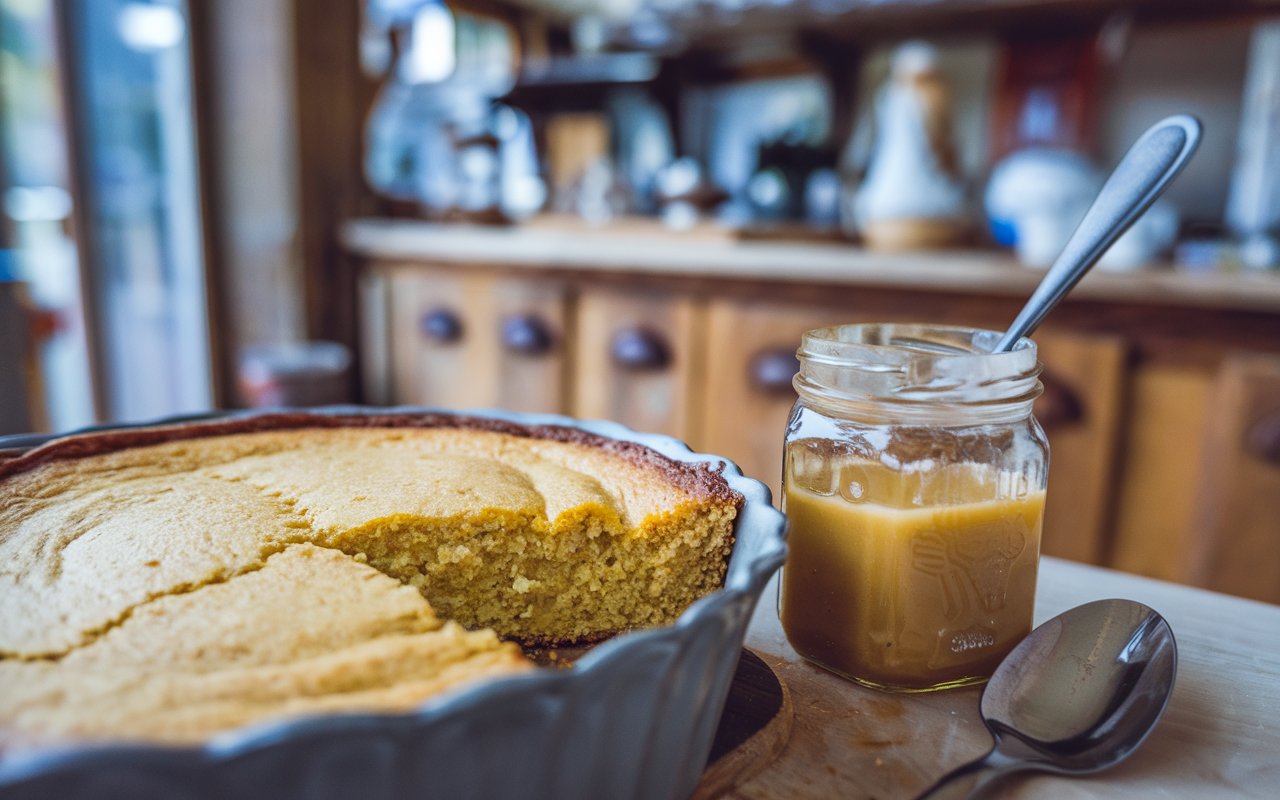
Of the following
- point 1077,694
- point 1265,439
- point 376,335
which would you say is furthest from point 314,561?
point 376,335

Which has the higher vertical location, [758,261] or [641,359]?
[758,261]

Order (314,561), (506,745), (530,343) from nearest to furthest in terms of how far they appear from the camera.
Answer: (506,745)
(314,561)
(530,343)

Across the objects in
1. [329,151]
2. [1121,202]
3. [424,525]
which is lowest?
[424,525]

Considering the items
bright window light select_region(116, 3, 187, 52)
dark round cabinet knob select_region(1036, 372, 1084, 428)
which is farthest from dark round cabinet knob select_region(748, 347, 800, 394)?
bright window light select_region(116, 3, 187, 52)

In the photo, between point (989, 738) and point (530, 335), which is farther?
point (530, 335)

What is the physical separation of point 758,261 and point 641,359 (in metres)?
0.38

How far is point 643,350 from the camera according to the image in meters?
2.05

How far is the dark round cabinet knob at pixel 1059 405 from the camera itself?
5.25 ft

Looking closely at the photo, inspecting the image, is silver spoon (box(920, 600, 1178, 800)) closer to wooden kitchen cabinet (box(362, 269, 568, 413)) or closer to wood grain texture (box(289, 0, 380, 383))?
wooden kitchen cabinet (box(362, 269, 568, 413))

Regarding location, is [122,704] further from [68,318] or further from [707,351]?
[68,318]

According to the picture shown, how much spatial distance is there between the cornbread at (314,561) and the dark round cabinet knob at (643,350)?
1173 millimetres

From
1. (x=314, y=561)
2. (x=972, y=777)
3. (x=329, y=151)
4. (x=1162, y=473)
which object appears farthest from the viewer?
(x=329, y=151)

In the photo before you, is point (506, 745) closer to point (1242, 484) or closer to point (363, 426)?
point (363, 426)

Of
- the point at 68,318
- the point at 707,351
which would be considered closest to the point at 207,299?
the point at 68,318
